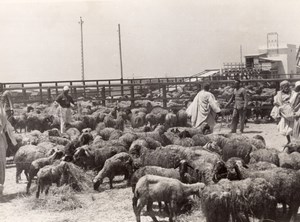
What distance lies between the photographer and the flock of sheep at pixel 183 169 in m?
5.69

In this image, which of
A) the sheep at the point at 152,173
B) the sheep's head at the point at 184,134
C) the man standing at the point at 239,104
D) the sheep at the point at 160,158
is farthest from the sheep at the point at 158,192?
the man standing at the point at 239,104

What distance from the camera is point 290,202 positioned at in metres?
5.96

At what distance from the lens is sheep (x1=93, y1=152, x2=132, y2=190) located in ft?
27.5

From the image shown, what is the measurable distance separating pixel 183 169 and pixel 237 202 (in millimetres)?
1487

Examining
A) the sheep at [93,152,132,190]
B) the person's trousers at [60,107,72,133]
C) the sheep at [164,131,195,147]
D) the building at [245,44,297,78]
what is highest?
the building at [245,44,297,78]

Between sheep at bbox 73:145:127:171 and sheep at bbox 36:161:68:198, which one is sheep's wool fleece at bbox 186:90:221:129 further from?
sheep at bbox 36:161:68:198

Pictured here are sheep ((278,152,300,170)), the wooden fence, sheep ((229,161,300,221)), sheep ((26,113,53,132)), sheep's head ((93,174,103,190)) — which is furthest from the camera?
the wooden fence

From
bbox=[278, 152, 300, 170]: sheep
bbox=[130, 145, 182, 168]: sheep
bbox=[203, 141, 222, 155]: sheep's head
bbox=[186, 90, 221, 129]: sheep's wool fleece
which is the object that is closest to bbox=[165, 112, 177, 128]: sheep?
bbox=[186, 90, 221, 129]: sheep's wool fleece

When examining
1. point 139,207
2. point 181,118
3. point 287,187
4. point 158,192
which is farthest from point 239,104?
point 139,207

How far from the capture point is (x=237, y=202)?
5664 mm

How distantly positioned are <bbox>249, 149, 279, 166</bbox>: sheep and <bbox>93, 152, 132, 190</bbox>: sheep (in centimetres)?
248

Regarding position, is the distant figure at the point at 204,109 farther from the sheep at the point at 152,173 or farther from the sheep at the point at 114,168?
the sheep at the point at 152,173

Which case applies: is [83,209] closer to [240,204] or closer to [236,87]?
[240,204]

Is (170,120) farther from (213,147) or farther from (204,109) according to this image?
(213,147)
